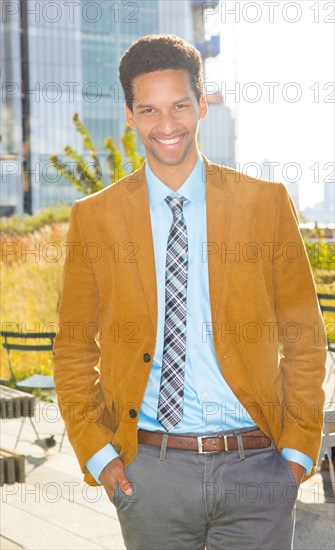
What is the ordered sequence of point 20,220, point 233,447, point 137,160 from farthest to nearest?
point 20,220, point 137,160, point 233,447

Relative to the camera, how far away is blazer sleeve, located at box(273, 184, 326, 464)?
2.45 m

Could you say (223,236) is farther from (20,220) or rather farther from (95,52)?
(95,52)

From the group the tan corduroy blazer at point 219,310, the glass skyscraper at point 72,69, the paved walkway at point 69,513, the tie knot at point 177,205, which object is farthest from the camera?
the glass skyscraper at point 72,69

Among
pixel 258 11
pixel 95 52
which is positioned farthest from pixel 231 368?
pixel 95 52

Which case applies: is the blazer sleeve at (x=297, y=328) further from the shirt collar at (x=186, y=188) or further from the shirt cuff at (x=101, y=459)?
the shirt cuff at (x=101, y=459)

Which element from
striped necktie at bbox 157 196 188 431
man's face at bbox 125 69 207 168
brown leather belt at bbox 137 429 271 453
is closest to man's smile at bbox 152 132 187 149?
man's face at bbox 125 69 207 168

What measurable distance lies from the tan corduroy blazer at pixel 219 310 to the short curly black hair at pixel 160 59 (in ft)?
0.81

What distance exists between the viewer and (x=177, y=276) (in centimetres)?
245

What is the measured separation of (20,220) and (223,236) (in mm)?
22185

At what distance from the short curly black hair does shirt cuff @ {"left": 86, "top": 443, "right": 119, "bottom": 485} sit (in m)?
0.95

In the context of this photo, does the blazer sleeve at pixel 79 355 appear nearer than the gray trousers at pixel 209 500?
No

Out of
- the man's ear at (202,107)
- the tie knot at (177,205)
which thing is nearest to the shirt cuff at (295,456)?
the tie knot at (177,205)

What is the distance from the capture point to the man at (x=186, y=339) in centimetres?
233

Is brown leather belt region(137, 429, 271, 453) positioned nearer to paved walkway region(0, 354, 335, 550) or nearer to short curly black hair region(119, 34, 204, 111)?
short curly black hair region(119, 34, 204, 111)
